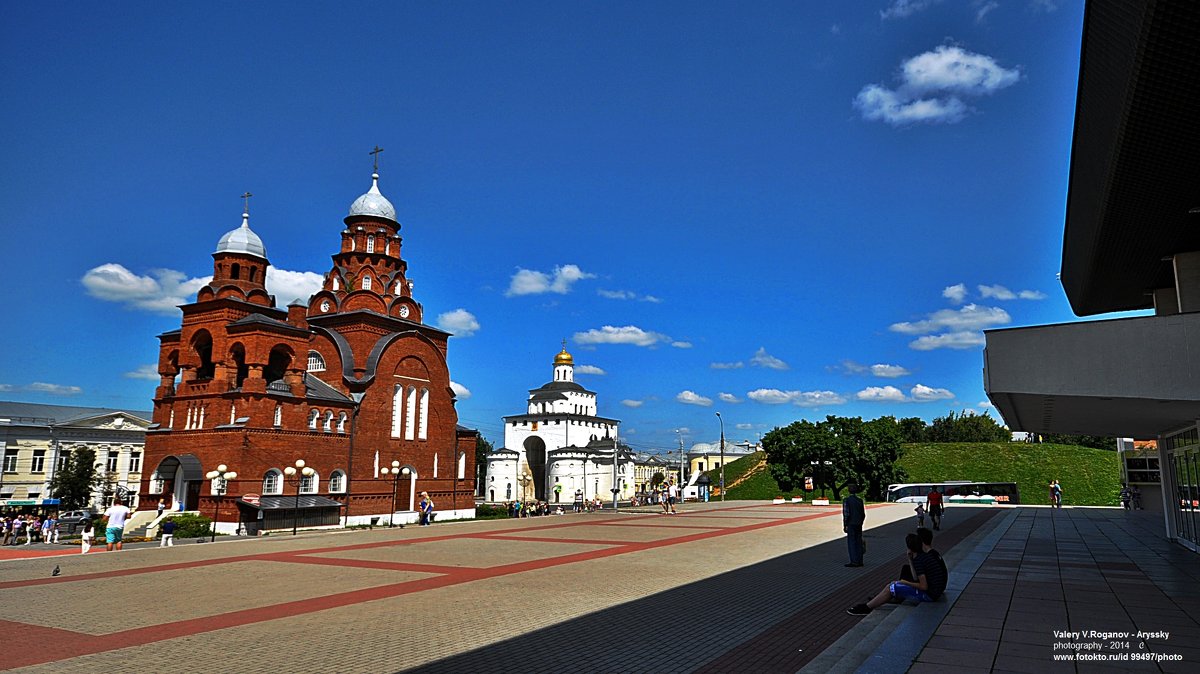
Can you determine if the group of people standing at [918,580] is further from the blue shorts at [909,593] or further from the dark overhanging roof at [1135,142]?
the dark overhanging roof at [1135,142]

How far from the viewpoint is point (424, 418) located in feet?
128

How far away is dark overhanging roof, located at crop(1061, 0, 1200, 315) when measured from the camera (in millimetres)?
6789

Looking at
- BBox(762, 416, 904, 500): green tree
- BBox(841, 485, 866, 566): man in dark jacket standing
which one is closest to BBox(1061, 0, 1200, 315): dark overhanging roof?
BBox(841, 485, 866, 566): man in dark jacket standing

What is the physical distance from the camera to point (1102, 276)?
15820mm

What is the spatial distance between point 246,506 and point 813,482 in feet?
120

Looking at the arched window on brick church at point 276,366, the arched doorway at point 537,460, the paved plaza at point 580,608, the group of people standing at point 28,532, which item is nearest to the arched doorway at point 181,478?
the group of people standing at point 28,532

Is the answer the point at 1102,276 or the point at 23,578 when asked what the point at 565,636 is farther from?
the point at 1102,276

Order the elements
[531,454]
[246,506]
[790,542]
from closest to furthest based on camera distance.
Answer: [790,542], [246,506], [531,454]

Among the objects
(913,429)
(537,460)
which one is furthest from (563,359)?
(913,429)

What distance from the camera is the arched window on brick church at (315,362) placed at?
120ft

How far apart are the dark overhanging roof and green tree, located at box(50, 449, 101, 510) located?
47484 mm

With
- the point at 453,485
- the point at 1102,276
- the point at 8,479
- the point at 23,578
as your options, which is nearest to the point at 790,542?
the point at 1102,276

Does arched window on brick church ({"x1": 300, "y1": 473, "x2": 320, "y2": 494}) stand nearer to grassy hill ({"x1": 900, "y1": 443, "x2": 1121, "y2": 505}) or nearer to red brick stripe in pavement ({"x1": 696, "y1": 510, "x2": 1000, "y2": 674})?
red brick stripe in pavement ({"x1": 696, "y1": 510, "x2": 1000, "y2": 674})

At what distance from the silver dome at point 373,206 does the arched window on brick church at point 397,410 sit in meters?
10.9
